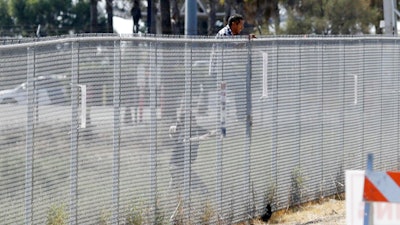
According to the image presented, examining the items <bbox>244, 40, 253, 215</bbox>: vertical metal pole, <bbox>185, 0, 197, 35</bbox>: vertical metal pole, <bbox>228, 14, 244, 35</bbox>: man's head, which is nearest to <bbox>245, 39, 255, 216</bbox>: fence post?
<bbox>244, 40, 253, 215</bbox>: vertical metal pole

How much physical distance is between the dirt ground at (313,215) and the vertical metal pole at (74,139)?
3341mm

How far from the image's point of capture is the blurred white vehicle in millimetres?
8672

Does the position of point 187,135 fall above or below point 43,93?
below

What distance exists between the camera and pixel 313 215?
510 inches

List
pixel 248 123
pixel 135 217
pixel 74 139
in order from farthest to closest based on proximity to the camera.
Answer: pixel 248 123
pixel 135 217
pixel 74 139

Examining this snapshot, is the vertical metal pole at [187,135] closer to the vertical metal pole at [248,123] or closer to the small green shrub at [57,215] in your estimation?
the vertical metal pole at [248,123]

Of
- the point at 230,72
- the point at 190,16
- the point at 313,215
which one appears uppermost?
the point at 190,16

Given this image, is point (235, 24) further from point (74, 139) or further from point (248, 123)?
point (74, 139)

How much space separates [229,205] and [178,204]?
1.02 meters

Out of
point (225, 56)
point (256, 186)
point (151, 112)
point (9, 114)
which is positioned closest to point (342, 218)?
point (256, 186)

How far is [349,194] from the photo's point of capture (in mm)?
8930

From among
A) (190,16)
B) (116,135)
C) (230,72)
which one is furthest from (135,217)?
(190,16)

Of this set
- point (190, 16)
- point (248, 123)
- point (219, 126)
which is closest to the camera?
point (219, 126)

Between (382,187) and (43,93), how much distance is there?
287 centimetres
